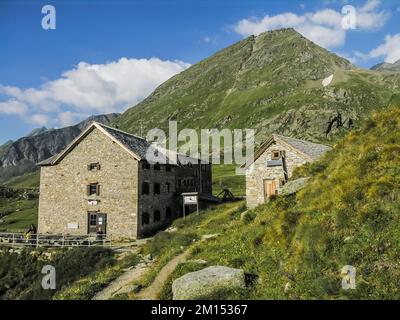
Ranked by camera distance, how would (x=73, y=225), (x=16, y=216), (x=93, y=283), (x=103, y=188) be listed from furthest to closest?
(x=16, y=216)
(x=73, y=225)
(x=103, y=188)
(x=93, y=283)

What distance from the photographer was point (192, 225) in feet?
115

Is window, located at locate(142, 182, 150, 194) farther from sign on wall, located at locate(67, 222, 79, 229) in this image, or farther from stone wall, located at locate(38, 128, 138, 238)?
sign on wall, located at locate(67, 222, 79, 229)

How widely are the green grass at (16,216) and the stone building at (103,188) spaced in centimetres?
1368

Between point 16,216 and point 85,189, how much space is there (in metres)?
37.0

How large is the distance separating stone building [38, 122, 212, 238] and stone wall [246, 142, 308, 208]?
11376 mm

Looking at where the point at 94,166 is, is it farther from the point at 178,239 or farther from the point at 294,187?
the point at 294,187

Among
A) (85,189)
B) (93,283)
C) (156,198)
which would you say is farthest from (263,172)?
(85,189)

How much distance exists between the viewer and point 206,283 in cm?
1226

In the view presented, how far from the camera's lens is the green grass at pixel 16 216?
168 feet

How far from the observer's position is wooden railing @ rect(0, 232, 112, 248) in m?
31.9

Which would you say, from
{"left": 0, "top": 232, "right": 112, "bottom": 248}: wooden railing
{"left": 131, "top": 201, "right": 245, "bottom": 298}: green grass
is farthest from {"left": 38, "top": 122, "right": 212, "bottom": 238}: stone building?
{"left": 131, "top": 201, "right": 245, "bottom": 298}: green grass

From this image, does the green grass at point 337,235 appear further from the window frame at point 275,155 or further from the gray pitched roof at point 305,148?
the window frame at point 275,155
